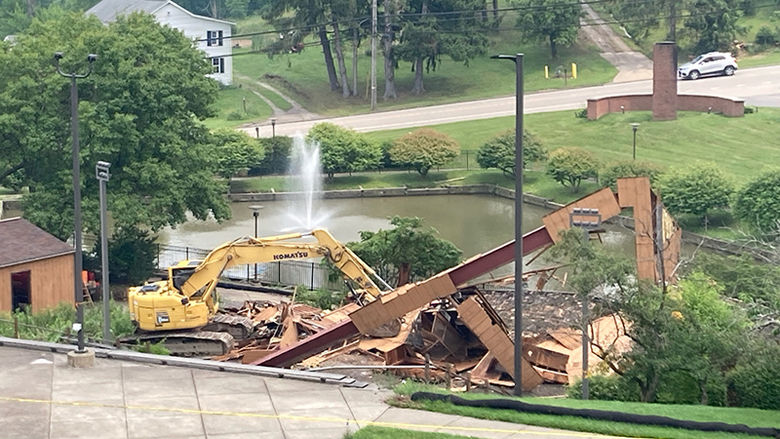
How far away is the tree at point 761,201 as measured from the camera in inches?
2195

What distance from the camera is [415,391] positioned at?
25516 millimetres

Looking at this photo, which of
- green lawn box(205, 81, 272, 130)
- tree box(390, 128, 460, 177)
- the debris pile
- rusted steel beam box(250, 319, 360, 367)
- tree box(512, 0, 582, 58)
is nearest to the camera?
the debris pile

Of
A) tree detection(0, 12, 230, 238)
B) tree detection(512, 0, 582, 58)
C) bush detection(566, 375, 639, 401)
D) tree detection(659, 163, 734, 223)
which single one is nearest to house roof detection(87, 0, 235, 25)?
tree detection(512, 0, 582, 58)

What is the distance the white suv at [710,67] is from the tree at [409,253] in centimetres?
4374

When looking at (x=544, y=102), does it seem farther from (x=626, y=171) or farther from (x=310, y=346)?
(x=310, y=346)

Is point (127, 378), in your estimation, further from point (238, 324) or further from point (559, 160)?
point (559, 160)

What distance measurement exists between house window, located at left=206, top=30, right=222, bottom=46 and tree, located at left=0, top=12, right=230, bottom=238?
44.6 metres

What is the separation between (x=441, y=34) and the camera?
281 ft

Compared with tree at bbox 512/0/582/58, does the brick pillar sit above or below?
below

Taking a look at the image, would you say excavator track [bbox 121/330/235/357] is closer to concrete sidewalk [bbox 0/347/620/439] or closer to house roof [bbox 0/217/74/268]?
house roof [bbox 0/217/74/268]

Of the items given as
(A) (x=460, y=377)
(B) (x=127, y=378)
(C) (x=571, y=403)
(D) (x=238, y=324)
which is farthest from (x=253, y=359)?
(C) (x=571, y=403)

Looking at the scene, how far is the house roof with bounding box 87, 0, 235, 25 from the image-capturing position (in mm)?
96062

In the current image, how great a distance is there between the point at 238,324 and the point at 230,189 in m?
33.5

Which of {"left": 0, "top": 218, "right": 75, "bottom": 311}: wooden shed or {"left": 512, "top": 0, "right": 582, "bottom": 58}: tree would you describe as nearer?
{"left": 0, "top": 218, "right": 75, "bottom": 311}: wooden shed
